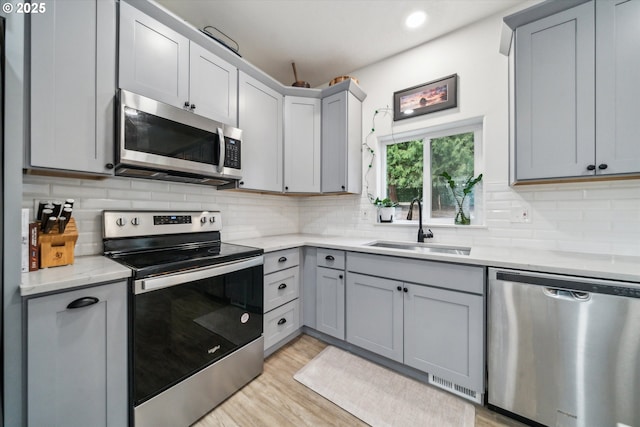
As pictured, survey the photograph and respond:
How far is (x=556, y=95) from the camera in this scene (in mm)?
1481

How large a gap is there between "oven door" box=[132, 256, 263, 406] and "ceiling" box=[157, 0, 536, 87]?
6.51 feet

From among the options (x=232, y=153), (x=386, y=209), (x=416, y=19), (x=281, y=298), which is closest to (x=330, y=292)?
(x=281, y=298)

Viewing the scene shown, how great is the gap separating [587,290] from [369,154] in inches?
77.4

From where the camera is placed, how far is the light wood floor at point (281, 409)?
1396 millimetres

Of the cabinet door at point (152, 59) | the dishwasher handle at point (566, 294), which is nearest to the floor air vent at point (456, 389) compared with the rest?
the dishwasher handle at point (566, 294)

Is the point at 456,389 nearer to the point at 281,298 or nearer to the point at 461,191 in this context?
the point at 281,298

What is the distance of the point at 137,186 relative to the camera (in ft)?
5.69

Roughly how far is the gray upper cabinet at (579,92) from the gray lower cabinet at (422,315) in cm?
85

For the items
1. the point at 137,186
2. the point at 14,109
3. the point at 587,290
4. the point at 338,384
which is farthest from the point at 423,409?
the point at 14,109

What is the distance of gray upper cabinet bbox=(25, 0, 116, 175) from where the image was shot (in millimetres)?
1134

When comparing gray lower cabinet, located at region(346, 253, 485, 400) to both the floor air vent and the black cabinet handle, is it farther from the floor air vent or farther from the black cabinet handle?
the black cabinet handle

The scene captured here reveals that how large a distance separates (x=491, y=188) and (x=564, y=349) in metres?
1.18

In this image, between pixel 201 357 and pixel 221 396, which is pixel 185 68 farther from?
pixel 221 396

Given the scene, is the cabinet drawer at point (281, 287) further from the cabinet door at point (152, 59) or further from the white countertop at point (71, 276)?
the cabinet door at point (152, 59)
